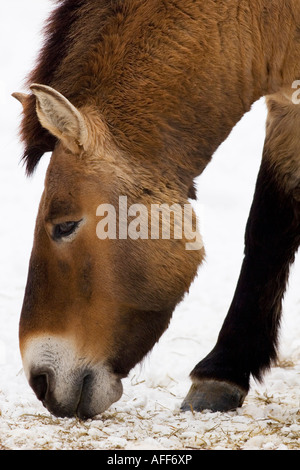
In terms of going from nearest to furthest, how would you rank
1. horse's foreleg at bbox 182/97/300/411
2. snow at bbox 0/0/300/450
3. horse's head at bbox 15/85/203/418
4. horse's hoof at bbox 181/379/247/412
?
horse's head at bbox 15/85/203/418 < snow at bbox 0/0/300/450 < horse's hoof at bbox 181/379/247/412 < horse's foreleg at bbox 182/97/300/411

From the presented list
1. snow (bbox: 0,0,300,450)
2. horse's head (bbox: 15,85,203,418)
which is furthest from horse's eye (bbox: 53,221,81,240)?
snow (bbox: 0,0,300,450)

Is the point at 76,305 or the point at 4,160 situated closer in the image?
the point at 76,305

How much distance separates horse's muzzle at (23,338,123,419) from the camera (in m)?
3.39

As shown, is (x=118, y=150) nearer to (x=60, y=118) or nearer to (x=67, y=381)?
(x=60, y=118)

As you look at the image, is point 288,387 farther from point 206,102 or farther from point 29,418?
point 206,102

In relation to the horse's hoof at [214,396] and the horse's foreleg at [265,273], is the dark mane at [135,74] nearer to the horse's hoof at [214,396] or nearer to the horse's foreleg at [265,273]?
the horse's foreleg at [265,273]

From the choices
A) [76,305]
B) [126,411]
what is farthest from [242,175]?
[76,305]

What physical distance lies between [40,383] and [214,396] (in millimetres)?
1193

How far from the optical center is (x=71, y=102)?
138 inches

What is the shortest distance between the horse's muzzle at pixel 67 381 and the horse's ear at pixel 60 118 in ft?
2.75

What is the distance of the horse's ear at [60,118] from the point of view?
3184 mm

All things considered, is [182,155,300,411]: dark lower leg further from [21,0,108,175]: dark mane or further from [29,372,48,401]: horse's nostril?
[21,0,108,175]: dark mane

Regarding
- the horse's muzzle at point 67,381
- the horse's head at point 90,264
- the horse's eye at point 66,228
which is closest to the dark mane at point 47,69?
the horse's head at point 90,264

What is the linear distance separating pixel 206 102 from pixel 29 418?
170 centimetres
